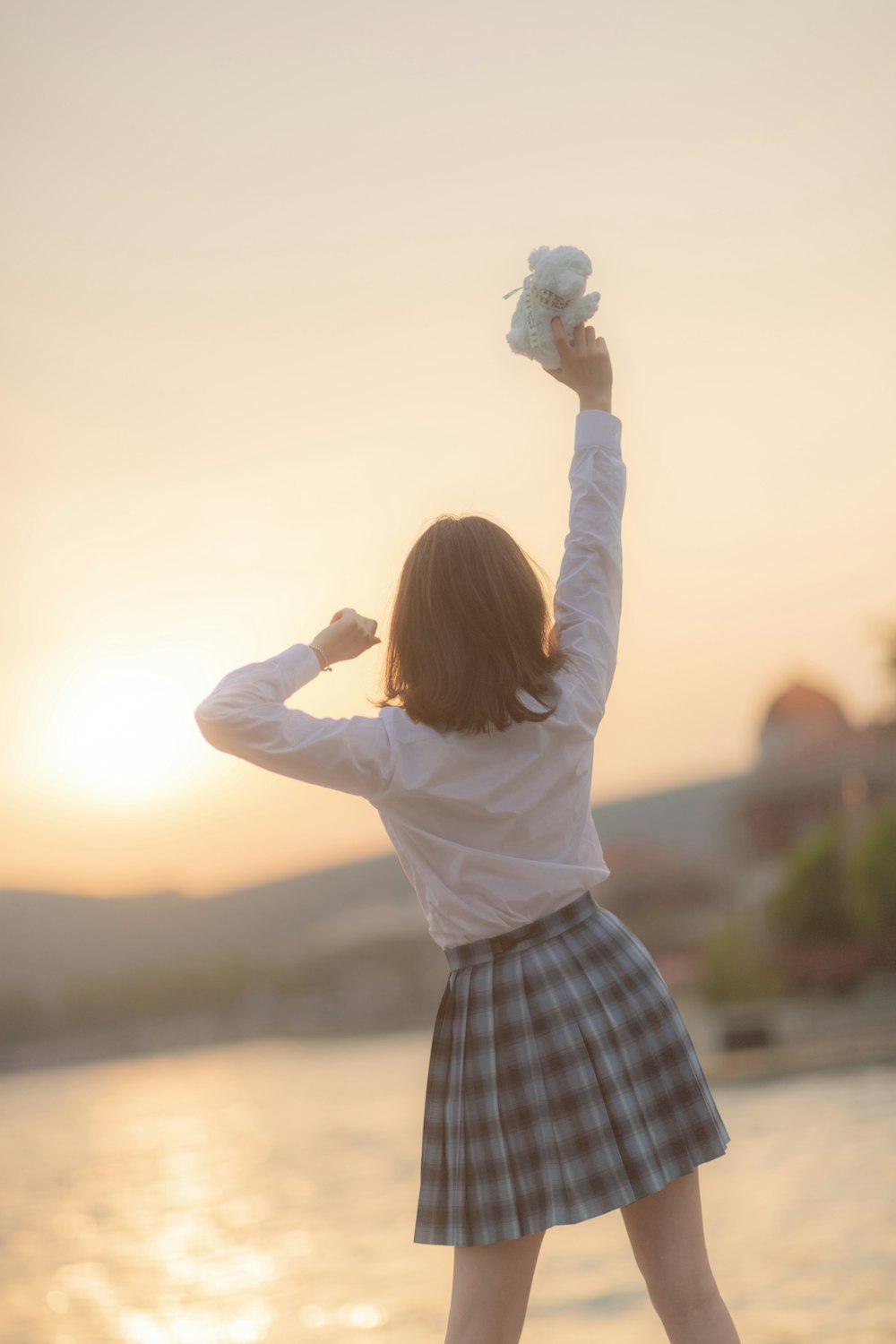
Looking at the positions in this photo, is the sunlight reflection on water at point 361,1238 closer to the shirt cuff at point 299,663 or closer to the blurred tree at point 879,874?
the shirt cuff at point 299,663

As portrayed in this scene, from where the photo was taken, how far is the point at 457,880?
1.73m

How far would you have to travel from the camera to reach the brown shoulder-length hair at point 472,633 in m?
1.70

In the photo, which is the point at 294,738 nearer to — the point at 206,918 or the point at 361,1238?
the point at 361,1238

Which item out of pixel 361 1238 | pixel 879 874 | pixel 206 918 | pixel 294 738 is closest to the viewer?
pixel 294 738

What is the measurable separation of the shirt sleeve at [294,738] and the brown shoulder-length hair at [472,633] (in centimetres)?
8

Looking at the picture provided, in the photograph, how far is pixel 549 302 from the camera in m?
1.92

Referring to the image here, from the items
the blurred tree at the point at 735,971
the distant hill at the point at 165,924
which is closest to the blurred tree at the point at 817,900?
the blurred tree at the point at 735,971

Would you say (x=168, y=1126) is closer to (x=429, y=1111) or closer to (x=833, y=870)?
(x=833, y=870)

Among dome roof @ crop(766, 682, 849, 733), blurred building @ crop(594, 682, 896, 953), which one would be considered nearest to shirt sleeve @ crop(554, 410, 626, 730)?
blurred building @ crop(594, 682, 896, 953)

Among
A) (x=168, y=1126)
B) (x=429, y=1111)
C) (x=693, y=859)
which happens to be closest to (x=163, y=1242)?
(x=429, y=1111)

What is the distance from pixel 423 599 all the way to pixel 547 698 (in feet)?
0.60

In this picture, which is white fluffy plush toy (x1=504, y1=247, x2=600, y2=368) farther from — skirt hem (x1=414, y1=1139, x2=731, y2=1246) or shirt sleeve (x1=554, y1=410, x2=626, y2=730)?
skirt hem (x1=414, y1=1139, x2=731, y2=1246)

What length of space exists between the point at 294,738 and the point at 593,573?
1.39ft

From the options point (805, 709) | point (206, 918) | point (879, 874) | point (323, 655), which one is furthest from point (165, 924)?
point (323, 655)
